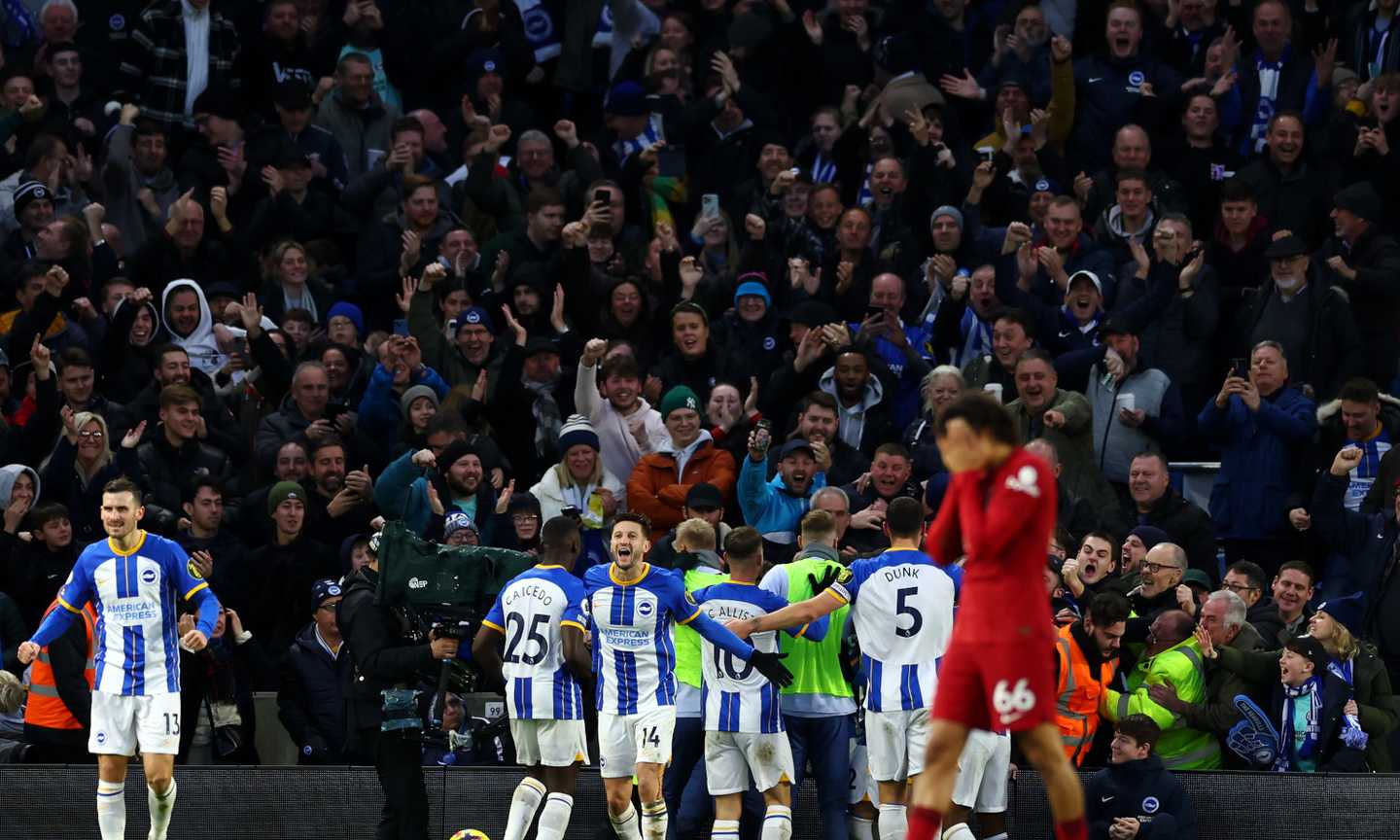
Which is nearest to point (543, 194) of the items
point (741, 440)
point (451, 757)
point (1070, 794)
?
point (741, 440)

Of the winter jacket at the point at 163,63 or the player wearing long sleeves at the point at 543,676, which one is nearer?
the player wearing long sleeves at the point at 543,676

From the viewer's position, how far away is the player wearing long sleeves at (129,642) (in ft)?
44.2

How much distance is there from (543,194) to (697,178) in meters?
2.05

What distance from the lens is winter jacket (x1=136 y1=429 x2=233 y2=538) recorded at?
53.8ft

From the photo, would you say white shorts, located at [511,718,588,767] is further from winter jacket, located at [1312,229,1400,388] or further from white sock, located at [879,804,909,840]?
winter jacket, located at [1312,229,1400,388]

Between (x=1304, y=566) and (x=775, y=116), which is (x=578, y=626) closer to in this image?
(x=1304, y=566)

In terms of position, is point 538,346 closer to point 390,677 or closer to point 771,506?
point 771,506

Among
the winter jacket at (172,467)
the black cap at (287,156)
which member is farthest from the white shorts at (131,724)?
the black cap at (287,156)

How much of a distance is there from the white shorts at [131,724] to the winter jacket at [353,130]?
8.23 metres

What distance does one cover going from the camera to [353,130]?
20.7 meters

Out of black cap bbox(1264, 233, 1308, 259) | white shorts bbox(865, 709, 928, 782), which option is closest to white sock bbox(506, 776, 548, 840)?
white shorts bbox(865, 709, 928, 782)

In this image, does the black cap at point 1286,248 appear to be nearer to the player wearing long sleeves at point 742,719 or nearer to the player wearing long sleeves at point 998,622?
the player wearing long sleeves at point 742,719

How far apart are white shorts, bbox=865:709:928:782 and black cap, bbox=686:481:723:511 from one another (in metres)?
2.61

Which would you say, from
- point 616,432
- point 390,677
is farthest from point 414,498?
point 390,677
